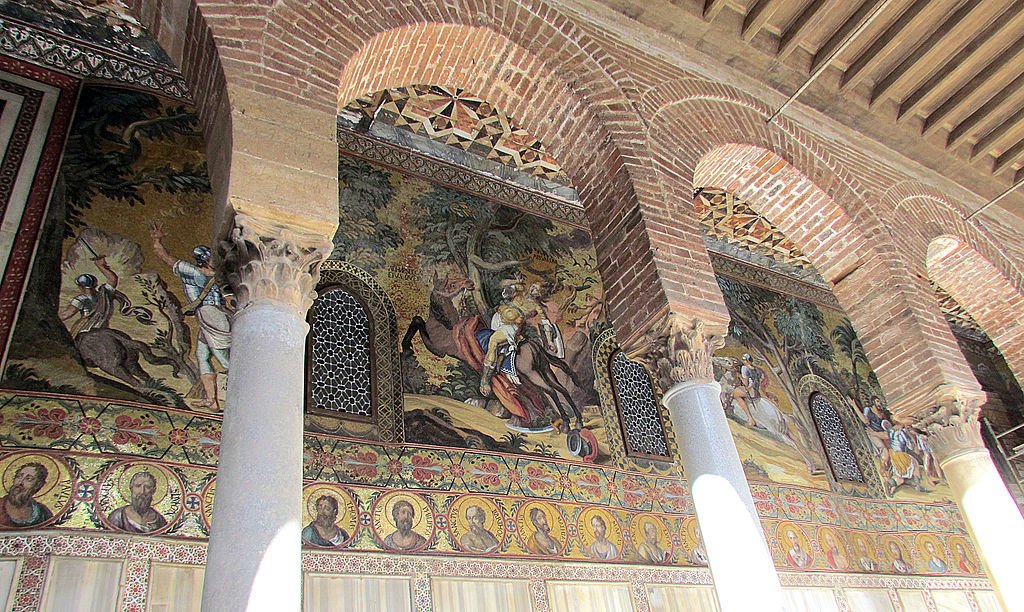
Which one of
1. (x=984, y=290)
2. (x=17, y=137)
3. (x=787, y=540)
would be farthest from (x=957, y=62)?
(x=17, y=137)

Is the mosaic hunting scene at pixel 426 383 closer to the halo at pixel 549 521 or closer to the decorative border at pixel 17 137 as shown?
the halo at pixel 549 521

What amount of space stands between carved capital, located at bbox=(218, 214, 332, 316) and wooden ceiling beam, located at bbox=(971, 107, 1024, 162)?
23.3 feet

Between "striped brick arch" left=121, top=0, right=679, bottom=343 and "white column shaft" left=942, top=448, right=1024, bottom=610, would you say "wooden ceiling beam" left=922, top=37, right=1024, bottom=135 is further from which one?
"striped brick arch" left=121, top=0, right=679, bottom=343

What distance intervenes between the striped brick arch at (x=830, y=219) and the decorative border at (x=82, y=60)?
4.22 meters

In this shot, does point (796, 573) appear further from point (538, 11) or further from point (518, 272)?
point (538, 11)

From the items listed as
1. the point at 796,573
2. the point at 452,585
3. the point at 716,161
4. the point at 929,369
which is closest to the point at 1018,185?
the point at 929,369

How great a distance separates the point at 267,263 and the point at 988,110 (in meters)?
7.05

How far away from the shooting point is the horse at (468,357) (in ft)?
23.5

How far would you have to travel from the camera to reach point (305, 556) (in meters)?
5.37

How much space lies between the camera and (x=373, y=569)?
557cm

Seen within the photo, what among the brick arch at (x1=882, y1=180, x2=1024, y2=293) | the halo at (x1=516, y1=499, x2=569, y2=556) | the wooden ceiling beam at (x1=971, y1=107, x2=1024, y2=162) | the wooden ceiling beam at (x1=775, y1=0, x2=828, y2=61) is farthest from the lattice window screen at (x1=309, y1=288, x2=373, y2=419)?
the wooden ceiling beam at (x1=971, y1=107, x2=1024, y2=162)

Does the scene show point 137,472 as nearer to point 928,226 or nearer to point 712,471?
point 712,471

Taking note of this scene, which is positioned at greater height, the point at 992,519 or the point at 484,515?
the point at 484,515

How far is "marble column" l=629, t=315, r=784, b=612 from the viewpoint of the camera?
13.6 feet
